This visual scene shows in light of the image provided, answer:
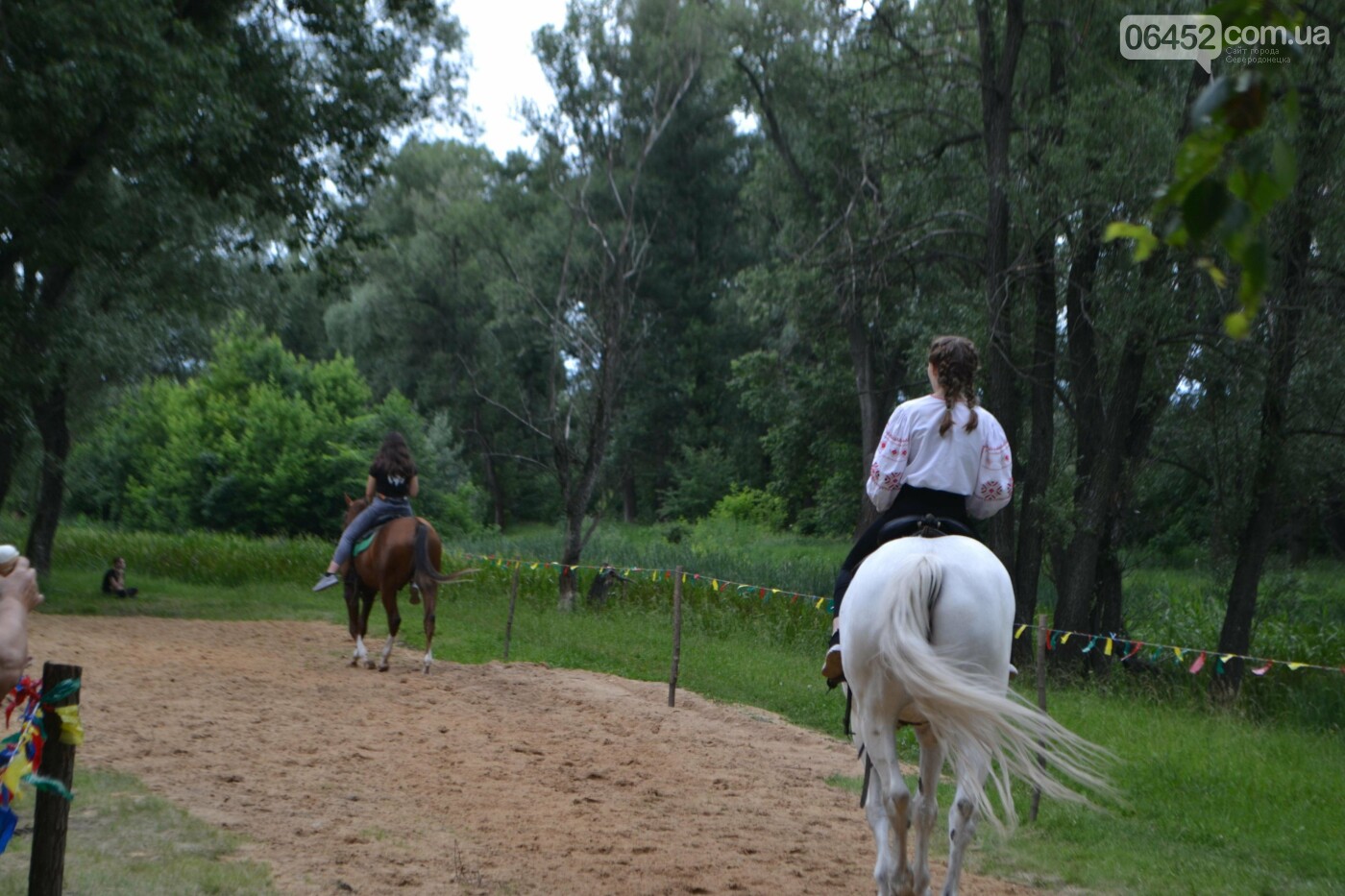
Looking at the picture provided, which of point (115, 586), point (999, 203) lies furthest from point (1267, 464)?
point (115, 586)

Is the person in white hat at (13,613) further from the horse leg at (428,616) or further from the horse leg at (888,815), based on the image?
the horse leg at (428,616)

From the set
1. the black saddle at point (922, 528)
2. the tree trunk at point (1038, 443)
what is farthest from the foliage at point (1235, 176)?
the tree trunk at point (1038, 443)

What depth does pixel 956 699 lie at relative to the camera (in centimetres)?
480

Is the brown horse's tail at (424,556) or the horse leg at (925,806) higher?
the brown horse's tail at (424,556)

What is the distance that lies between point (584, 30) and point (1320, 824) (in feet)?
58.9

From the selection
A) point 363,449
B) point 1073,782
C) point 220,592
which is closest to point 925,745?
point 1073,782

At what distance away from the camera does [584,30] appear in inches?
848

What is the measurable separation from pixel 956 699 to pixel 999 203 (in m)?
12.5

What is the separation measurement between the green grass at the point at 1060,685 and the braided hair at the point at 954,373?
8.57ft

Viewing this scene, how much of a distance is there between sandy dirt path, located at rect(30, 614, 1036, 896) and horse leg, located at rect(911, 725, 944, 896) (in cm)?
73

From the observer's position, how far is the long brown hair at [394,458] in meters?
13.0

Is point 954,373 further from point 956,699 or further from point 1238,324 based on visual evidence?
point 1238,324

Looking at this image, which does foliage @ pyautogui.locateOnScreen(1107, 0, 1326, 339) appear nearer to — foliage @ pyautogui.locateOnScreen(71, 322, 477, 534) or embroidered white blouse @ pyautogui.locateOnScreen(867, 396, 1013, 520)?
embroidered white blouse @ pyautogui.locateOnScreen(867, 396, 1013, 520)

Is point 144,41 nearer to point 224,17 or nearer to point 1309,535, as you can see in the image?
point 224,17
